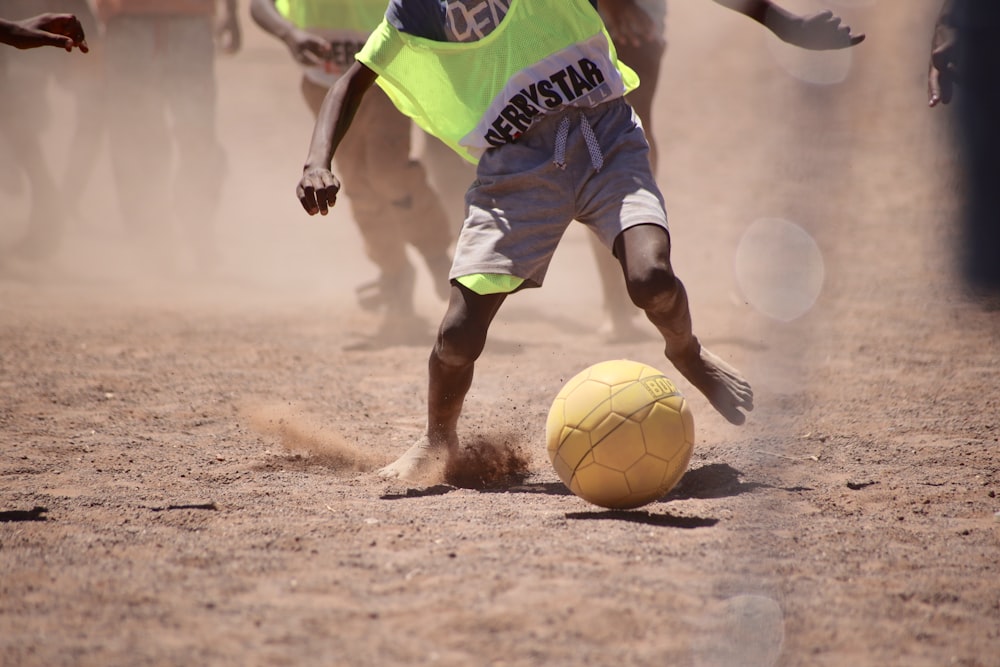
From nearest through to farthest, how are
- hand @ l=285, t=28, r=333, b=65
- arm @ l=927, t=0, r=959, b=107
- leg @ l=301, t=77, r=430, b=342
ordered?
arm @ l=927, t=0, r=959, b=107 < hand @ l=285, t=28, r=333, b=65 < leg @ l=301, t=77, r=430, b=342

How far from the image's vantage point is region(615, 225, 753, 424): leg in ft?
12.2

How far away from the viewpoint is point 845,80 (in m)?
13.0

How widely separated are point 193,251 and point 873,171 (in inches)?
251

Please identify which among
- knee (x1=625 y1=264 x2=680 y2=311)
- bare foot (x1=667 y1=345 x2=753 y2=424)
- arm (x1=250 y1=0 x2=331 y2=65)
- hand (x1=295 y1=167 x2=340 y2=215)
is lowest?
bare foot (x1=667 y1=345 x2=753 y2=424)

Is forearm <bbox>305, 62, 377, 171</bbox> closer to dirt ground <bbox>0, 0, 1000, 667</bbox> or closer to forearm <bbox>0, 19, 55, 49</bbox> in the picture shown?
forearm <bbox>0, 19, 55, 49</bbox>

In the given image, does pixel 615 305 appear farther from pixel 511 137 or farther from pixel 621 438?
pixel 621 438

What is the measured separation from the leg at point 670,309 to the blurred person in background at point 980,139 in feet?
13.1

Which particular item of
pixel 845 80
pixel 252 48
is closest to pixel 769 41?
pixel 845 80

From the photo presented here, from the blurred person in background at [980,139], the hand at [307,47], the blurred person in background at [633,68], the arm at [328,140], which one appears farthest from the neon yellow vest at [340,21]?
the blurred person in background at [980,139]

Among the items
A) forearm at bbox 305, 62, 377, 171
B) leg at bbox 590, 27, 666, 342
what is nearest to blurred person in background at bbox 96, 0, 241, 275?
leg at bbox 590, 27, 666, 342

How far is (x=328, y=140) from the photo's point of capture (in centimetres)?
385

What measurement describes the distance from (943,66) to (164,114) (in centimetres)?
670

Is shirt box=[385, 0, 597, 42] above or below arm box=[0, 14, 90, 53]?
above

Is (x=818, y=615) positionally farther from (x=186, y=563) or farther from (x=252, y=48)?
(x=252, y=48)
